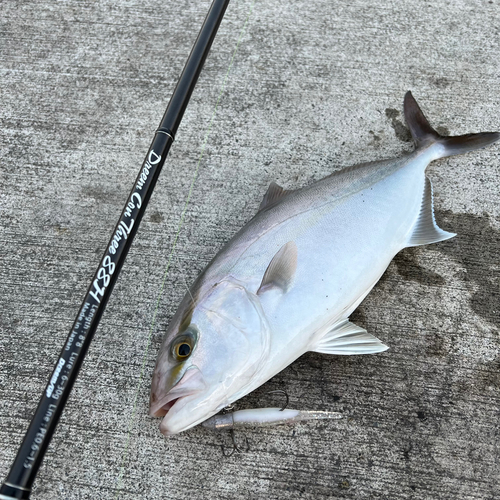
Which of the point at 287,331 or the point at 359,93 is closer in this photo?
the point at 287,331

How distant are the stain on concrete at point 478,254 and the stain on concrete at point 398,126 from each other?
1.75 feet

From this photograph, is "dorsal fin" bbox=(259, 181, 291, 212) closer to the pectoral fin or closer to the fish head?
the fish head

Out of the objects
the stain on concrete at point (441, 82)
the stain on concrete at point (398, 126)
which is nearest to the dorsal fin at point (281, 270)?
the stain on concrete at point (398, 126)

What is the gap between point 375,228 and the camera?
2.07 meters

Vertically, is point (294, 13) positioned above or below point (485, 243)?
above

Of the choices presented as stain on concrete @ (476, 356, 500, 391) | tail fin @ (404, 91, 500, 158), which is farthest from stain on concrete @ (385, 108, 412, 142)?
stain on concrete @ (476, 356, 500, 391)

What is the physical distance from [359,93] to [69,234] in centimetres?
197

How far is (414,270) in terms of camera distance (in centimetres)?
226

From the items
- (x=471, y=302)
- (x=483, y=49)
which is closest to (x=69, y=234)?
(x=471, y=302)

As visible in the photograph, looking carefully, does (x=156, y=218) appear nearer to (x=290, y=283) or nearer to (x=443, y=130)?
(x=290, y=283)

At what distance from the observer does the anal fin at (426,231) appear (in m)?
2.19

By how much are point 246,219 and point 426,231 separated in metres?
0.96

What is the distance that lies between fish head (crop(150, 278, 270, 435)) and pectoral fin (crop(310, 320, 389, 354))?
1.09ft

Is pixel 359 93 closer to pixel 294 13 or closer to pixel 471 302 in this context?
pixel 294 13
